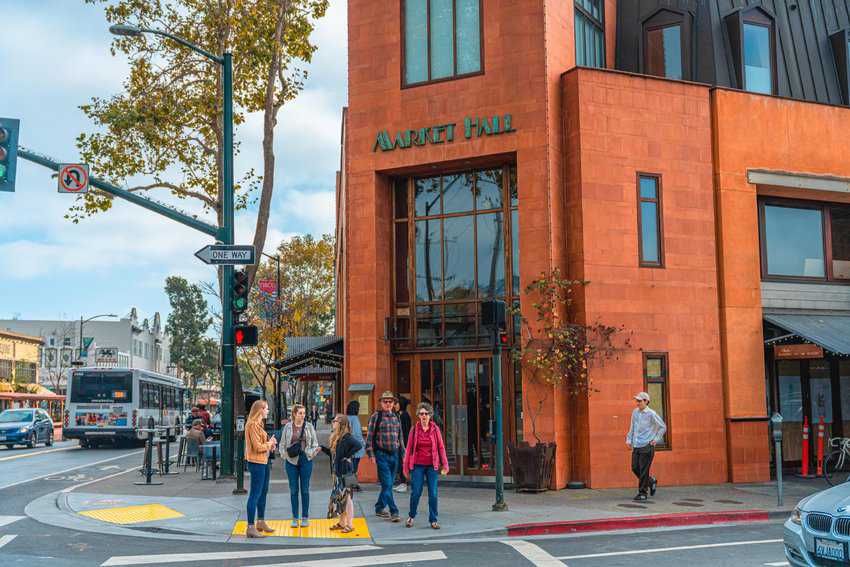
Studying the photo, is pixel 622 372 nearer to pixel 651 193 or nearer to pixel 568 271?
pixel 568 271

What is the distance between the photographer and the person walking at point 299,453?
1168 centimetres

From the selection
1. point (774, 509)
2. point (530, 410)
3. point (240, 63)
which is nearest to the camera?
point (774, 509)

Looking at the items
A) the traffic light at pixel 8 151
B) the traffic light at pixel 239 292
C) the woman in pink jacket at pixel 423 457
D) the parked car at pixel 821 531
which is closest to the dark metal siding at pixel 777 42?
the traffic light at pixel 239 292

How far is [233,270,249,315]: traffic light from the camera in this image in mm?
16438

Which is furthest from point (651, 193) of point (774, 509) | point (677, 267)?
point (774, 509)

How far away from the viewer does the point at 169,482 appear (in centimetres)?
1797

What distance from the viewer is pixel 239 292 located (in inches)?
652

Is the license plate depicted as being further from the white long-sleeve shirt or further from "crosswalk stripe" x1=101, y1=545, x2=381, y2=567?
the white long-sleeve shirt

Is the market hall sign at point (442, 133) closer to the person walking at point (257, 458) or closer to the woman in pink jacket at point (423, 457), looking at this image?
the woman in pink jacket at point (423, 457)

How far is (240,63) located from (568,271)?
38.5ft

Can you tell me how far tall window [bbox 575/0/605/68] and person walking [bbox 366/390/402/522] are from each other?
9.65m

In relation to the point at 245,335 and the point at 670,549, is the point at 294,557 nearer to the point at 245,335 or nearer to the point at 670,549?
the point at 670,549

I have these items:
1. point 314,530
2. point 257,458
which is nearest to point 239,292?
point 257,458

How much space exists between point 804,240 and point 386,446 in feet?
39.3
